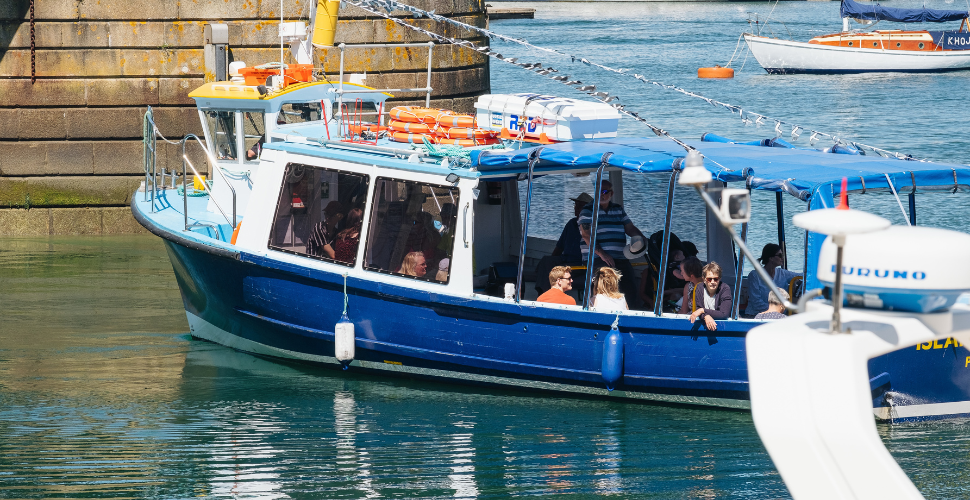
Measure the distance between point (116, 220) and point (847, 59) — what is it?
34.8m

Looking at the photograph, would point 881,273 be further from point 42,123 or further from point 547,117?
point 42,123

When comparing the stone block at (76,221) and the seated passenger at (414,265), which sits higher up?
the seated passenger at (414,265)

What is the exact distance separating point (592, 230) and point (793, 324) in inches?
175

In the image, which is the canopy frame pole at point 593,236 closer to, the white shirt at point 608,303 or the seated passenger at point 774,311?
the white shirt at point 608,303

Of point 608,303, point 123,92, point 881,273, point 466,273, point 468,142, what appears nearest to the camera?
point 881,273

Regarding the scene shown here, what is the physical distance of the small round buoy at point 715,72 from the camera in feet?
132

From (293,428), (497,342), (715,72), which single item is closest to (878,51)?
(715,72)

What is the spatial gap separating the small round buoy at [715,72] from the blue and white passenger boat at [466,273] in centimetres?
3103

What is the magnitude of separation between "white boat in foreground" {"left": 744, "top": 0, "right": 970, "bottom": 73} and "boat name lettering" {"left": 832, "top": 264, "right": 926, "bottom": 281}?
4149 cm

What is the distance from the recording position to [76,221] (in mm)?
15672

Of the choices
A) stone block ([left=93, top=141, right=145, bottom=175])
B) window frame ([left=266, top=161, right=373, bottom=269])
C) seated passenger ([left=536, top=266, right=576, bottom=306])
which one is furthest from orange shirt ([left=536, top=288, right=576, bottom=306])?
stone block ([left=93, top=141, right=145, bottom=175])

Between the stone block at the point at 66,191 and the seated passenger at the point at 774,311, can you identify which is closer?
the seated passenger at the point at 774,311

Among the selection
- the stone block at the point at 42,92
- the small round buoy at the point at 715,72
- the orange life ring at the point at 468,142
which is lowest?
the orange life ring at the point at 468,142

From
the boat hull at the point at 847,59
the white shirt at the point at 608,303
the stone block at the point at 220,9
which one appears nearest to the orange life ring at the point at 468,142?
the white shirt at the point at 608,303
